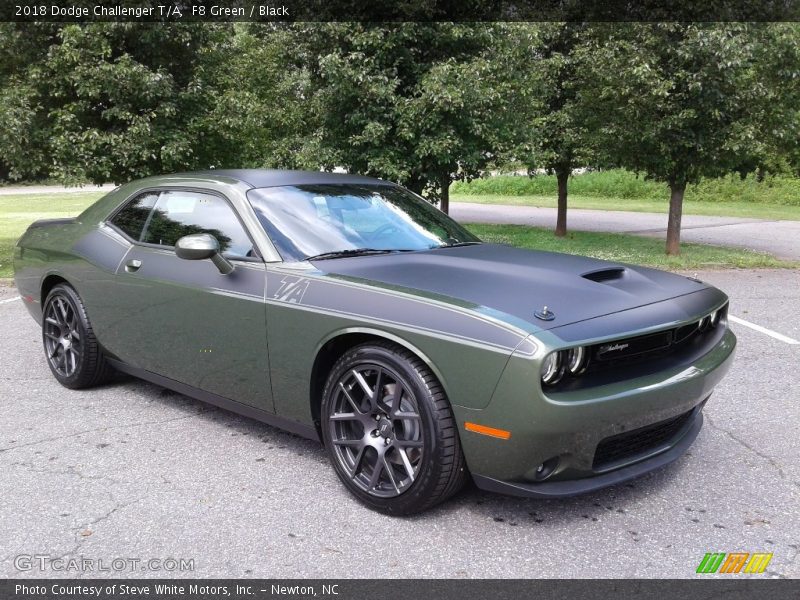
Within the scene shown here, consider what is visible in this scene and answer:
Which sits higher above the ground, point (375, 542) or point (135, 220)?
point (135, 220)

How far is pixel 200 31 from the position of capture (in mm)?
12234

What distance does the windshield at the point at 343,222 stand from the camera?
3.97m

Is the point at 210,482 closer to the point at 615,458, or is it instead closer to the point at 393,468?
the point at 393,468

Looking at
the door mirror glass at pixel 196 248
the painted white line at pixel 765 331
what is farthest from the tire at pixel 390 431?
the painted white line at pixel 765 331

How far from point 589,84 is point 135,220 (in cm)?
1037

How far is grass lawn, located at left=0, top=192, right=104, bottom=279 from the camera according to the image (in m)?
14.4

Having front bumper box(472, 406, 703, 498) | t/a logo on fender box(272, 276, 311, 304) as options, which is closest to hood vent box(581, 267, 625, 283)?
front bumper box(472, 406, 703, 498)

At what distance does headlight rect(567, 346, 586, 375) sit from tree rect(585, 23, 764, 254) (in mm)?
Result: 8962

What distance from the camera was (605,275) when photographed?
3775mm

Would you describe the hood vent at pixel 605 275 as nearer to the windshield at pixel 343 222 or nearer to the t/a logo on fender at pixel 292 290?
the windshield at pixel 343 222

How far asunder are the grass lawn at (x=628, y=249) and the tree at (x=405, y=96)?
2.30 meters

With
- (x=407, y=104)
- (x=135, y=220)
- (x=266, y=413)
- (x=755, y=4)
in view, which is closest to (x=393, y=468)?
(x=266, y=413)

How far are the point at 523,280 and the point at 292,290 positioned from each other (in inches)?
43.4

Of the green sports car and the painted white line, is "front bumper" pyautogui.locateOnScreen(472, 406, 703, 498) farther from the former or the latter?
the painted white line
